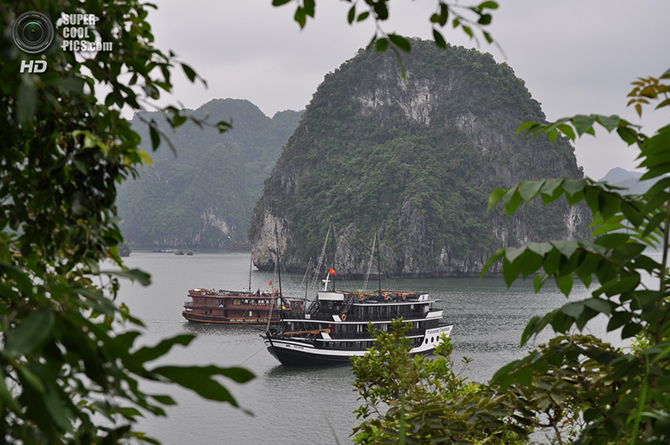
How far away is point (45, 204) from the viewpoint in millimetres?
1328

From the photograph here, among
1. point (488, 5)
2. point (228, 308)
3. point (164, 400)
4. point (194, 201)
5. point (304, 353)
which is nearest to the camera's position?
point (164, 400)

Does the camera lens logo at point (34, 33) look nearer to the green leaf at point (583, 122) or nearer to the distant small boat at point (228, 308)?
the green leaf at point (583, 122)

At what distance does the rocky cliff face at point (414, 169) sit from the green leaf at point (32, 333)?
58.4 metres

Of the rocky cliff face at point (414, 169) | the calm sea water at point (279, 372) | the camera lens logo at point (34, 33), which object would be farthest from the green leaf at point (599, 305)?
the rocky cliff face at point (414, 169)

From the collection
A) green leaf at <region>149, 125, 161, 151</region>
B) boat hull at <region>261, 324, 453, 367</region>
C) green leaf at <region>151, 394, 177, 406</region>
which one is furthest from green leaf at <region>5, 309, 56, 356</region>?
boat hull at <region>261, 324, 453, 367</region>

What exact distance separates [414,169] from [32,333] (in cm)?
6829

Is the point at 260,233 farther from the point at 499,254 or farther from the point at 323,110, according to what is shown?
the point at 499,254

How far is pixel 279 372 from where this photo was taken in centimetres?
2117

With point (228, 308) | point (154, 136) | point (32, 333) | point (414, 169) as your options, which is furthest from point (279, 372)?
point (414, 169)

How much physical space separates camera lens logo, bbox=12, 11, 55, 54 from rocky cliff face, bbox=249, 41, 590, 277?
57.9 meters

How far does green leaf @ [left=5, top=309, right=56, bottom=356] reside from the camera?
0.53m

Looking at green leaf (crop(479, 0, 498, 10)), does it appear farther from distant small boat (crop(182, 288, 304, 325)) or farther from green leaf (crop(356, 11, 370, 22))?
distant small boat (crop(182, 288, 304, 325))

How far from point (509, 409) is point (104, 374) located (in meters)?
1.94

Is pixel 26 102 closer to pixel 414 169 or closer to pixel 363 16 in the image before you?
pixel 363 16
